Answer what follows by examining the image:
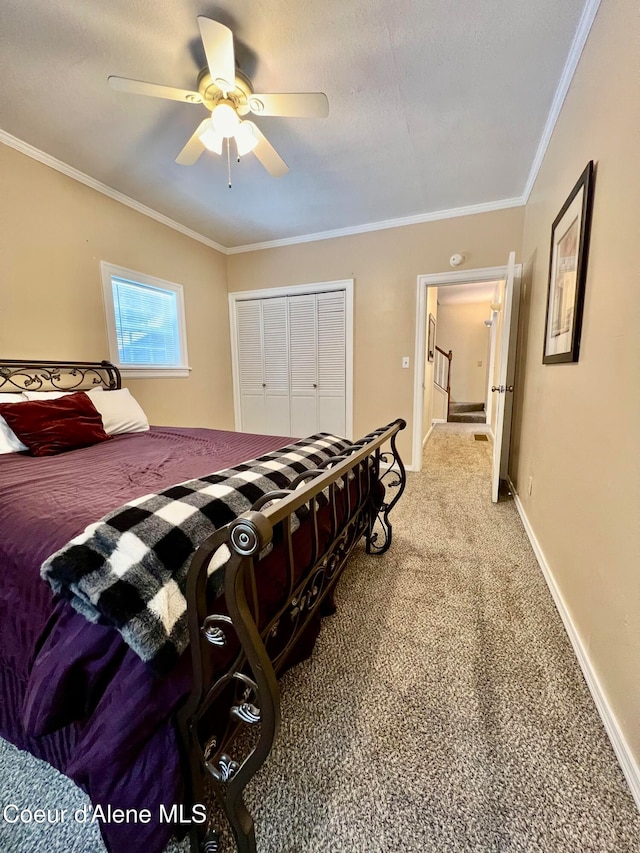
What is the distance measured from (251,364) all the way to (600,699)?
418 cm

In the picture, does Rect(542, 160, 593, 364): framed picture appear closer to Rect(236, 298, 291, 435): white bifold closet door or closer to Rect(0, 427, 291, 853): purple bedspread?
Rect(0, 427, 291, 853): purple bedspread

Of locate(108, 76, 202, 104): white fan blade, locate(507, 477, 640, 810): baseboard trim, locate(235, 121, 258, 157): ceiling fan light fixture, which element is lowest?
locate(507, 477, 640, 810): baseboard trim

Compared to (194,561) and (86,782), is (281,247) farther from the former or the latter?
(86,782)

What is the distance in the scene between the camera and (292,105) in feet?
5.52

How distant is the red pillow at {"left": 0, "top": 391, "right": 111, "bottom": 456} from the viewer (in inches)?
74.1

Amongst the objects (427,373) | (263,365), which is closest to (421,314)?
(427,373)

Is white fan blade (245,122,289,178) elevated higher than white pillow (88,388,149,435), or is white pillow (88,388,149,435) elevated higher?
white fan blade (245,122,289,178)

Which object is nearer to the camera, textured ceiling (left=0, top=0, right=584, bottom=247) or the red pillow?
textured ceiling (left=0, top=0, right=584, bottom=247)

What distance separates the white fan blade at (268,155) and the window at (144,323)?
1.71 m

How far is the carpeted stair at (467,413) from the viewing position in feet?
22.2

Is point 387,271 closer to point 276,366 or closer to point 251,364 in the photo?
point 276,366

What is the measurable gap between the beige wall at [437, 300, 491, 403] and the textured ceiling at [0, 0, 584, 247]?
4604 millimetres

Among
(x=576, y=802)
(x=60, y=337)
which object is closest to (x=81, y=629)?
(x=576, y=802)

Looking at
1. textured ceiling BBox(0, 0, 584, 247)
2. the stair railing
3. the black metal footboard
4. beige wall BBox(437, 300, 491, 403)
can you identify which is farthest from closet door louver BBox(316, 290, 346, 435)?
beige wall BBox(437, 300, 491, 403)
